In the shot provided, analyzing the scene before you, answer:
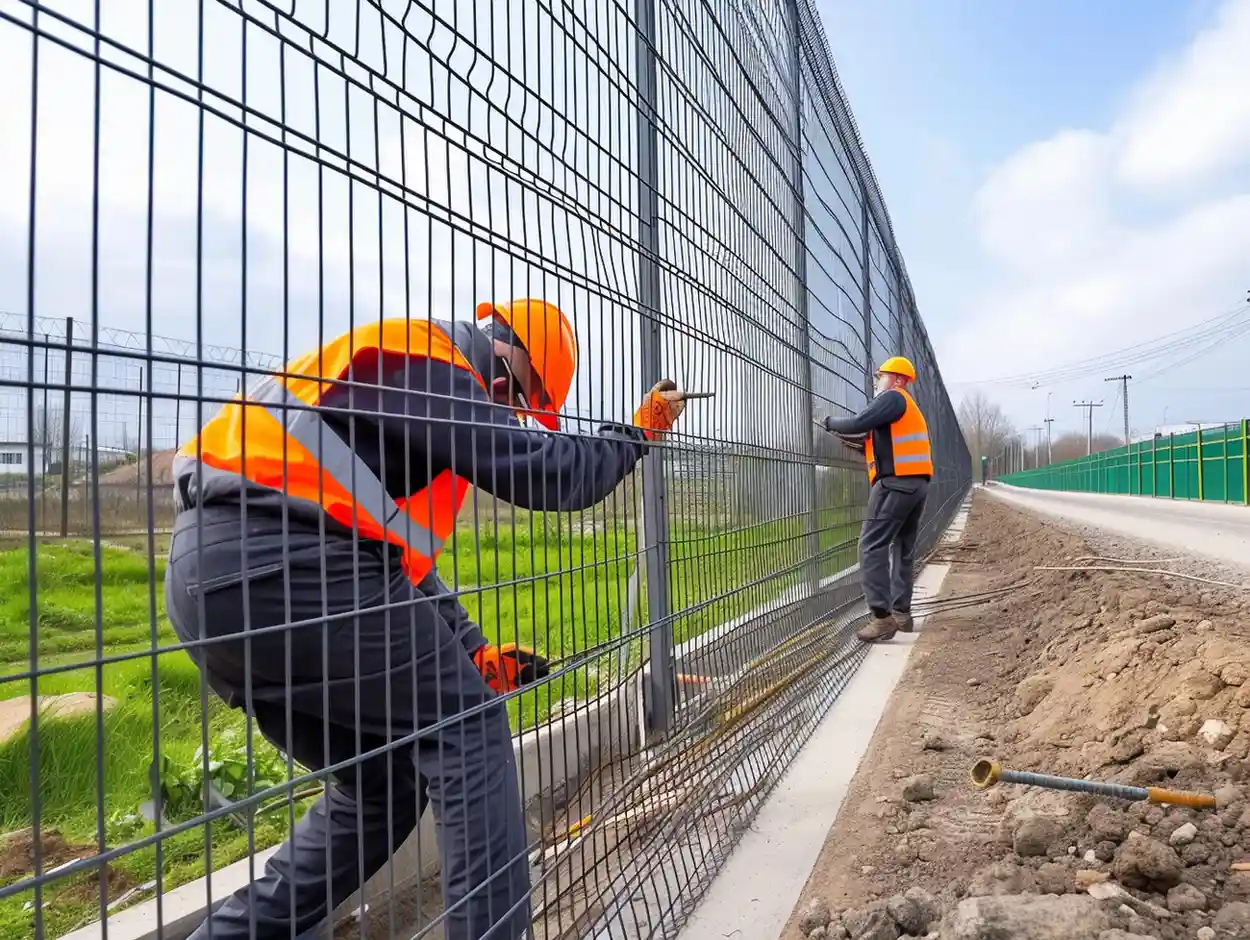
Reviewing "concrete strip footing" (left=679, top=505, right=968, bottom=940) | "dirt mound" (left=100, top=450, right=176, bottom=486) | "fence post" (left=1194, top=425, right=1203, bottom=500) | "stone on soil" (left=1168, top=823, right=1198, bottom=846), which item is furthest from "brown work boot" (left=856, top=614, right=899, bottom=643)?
"fence post" (left=1194, top=425, right=1203, bottom=500)

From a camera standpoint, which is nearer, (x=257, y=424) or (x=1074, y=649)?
(x=257, y=424)

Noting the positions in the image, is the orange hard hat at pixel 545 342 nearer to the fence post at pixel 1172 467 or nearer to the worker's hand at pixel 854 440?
the worker's hand at pixel 854 440

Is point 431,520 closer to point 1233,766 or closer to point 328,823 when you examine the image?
point 328,823

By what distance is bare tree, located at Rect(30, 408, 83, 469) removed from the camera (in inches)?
49.8

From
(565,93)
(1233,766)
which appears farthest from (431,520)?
(1233,766)

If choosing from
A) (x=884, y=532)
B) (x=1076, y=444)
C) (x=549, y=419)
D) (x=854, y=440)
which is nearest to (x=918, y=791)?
(x=549, y=419)

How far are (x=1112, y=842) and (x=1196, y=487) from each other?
37921 millimetres

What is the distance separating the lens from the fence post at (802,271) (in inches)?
218

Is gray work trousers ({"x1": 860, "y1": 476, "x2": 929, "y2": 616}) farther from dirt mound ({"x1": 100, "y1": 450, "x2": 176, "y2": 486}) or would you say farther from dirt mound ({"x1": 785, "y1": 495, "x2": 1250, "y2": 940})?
dirt mound ({"x1": 100, "y1": 450, "x2": 176, "y2": 486})

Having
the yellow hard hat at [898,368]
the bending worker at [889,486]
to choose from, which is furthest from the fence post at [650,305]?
the yellow hard hat at [898,368]

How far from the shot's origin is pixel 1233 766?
Result: 321cm

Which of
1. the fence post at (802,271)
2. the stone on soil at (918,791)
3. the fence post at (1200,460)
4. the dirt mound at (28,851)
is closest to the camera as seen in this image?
the dirt mound at (28,851)

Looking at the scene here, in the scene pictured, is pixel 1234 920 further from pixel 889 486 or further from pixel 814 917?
pixel 889 486

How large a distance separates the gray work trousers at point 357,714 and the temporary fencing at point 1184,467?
32.9 metres
